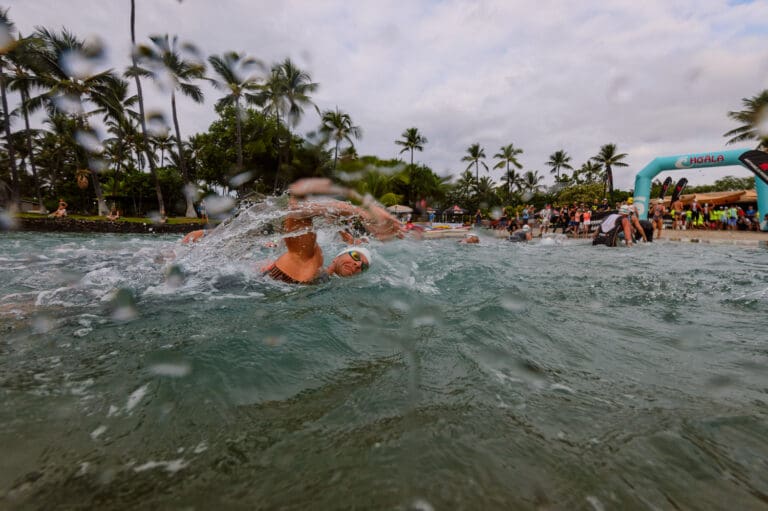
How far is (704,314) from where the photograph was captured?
2.99m

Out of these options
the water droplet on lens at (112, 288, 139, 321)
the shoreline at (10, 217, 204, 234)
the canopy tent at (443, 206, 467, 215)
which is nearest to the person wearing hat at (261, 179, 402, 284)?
the water droplet on lens at (112, 288, 139, 321)

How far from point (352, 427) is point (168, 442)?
2.13 feet

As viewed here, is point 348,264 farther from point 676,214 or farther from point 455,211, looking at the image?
point 455,211

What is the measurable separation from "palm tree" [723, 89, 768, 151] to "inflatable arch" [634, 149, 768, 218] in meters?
13.4

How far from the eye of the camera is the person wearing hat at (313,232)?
3.37 m

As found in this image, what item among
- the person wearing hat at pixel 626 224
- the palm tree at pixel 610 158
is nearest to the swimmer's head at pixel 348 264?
the person wearing hat at pixel 626 224

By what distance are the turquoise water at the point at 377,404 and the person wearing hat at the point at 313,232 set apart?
85cm

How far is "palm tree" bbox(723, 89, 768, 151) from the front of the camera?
79.4 ft

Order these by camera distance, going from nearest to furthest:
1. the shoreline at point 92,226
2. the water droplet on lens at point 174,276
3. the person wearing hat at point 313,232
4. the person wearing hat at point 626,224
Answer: the person wearing hat at point 313,232
the water droplet on lens at point 174,276
the person wearing hat at point 626,224
the shoreline at point 92,226

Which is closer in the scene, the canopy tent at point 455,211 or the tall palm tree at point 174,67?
the tall palm tree at point 174,67

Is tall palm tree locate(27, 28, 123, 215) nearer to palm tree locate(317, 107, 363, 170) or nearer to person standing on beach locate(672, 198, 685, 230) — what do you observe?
palm tree locate(317, 107, 363, 170)

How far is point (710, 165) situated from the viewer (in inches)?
625

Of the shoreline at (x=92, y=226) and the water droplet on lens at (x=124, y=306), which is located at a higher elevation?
the shoreline at (x=92, y=226)

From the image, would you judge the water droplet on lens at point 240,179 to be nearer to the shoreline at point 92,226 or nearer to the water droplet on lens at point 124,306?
the shoreline at point 92,226
